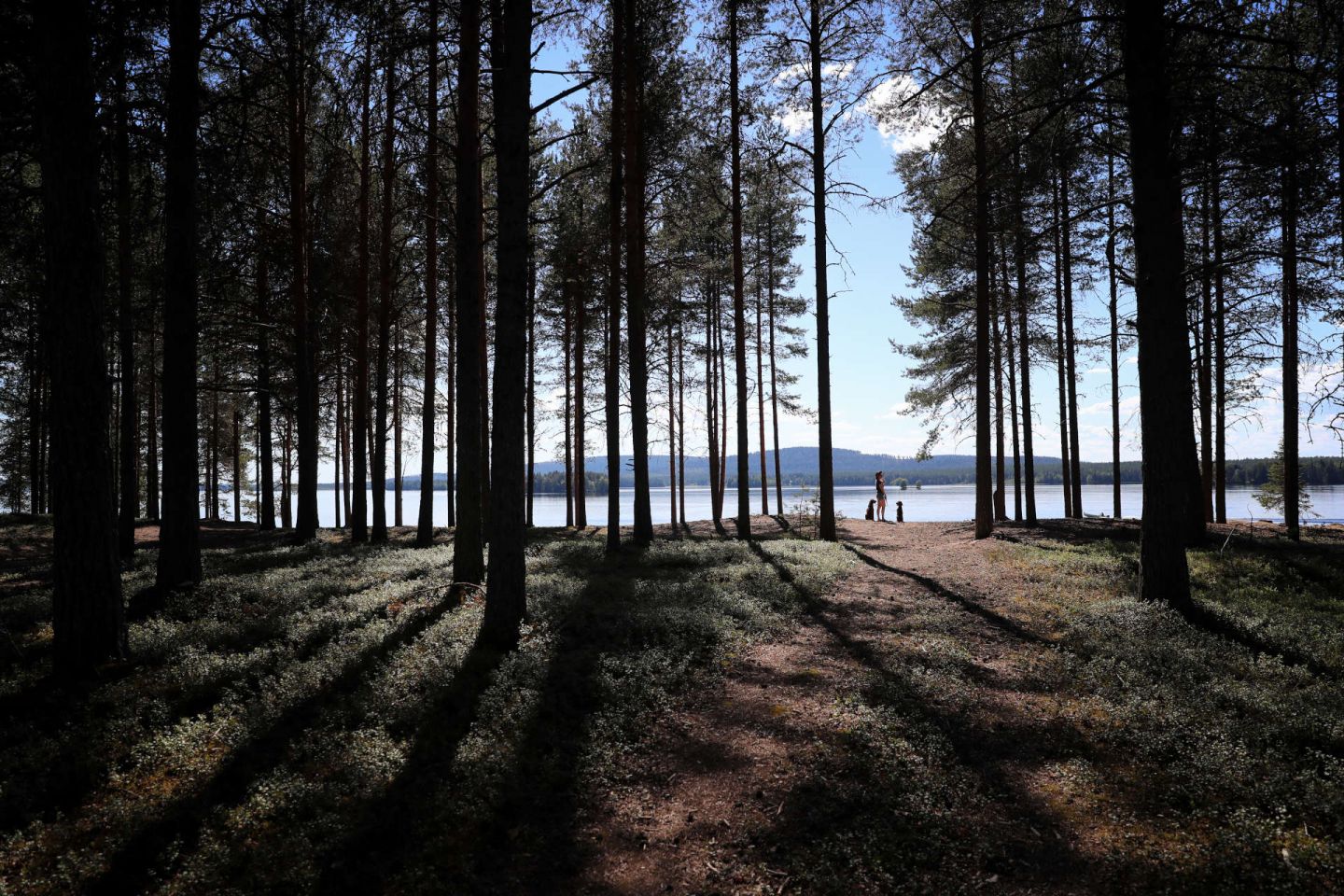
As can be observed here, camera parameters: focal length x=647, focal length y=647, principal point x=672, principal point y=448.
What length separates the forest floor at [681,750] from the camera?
3.74 m

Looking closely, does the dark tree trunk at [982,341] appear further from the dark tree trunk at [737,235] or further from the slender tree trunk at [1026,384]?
the dark tree trunk at [737,235]

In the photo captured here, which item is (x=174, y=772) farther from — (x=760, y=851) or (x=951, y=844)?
(x=951, y=844)

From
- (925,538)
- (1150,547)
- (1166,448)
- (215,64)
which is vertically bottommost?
(925,538)

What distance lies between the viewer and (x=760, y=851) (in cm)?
396

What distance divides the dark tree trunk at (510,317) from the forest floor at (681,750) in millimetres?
585

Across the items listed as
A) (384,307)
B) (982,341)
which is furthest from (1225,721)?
(384,307)

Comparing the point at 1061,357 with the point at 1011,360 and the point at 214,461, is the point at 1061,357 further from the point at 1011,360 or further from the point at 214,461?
the point at 214,461

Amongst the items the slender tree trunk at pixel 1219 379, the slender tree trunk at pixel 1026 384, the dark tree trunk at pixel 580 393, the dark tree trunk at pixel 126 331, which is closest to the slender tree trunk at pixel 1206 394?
the slender tree trunk at pixel 1219 379

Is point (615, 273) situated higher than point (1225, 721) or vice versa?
point (615, 273)

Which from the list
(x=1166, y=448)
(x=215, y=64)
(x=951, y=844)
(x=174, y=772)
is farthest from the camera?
(x=215, y=64)

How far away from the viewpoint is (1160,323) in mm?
8109

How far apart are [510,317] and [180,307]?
4956 millimetres

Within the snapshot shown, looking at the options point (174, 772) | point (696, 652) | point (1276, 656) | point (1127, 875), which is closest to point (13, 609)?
point (174, 772)

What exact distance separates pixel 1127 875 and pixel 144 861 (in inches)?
218
